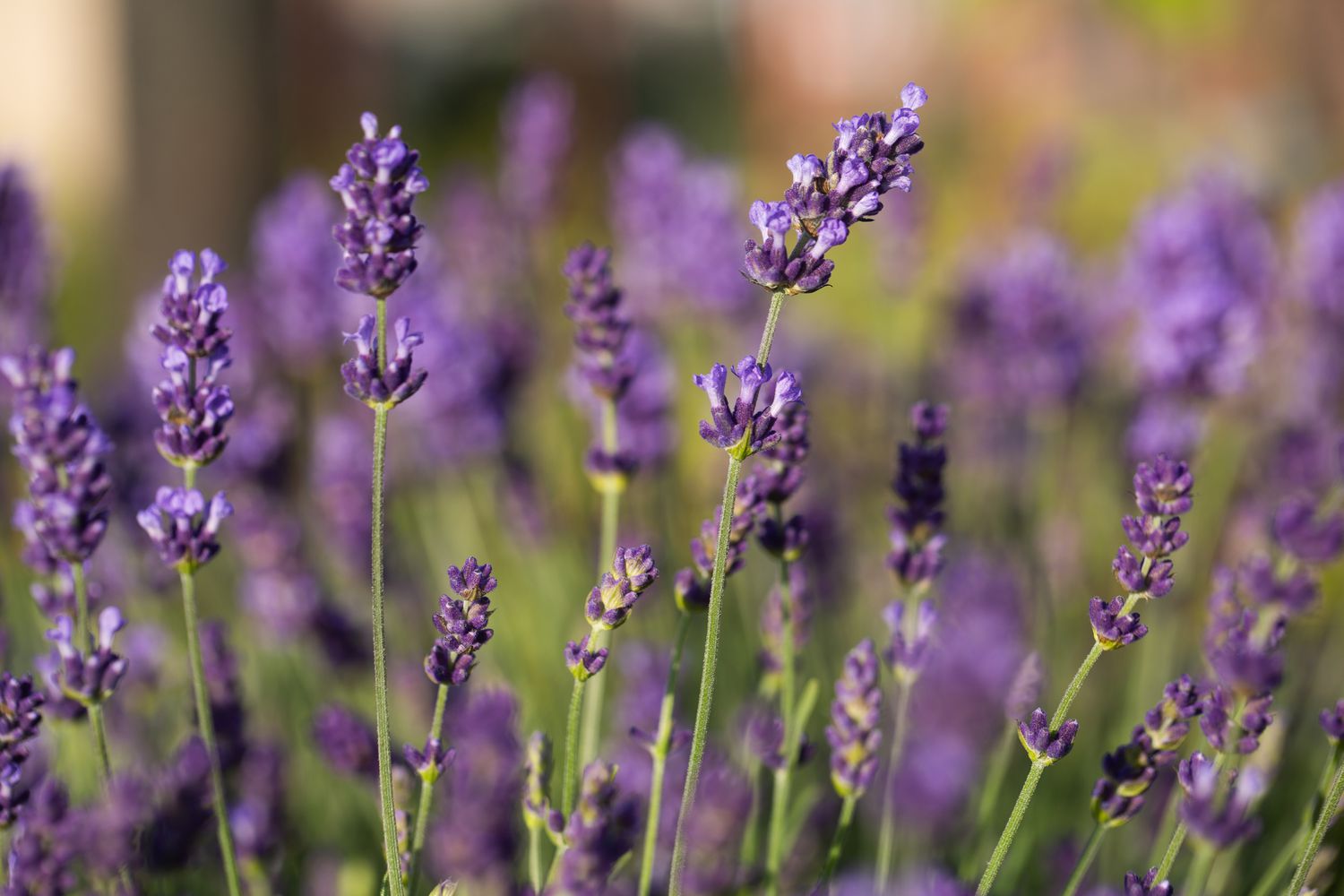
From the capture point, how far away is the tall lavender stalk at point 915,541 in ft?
4.15

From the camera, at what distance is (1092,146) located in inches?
210

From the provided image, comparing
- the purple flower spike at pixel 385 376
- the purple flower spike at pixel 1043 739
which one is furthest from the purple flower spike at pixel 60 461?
the purple flower spike at pixel 1043 739

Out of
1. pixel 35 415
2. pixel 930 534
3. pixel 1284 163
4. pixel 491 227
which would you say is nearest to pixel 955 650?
pixel 930 534

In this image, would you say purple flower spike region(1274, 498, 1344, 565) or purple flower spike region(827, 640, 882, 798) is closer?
purple flower spike region(827, 640, 882, 798)

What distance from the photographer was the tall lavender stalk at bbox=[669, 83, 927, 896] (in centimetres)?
100

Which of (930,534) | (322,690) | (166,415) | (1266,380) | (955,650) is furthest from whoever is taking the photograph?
(1266,380)

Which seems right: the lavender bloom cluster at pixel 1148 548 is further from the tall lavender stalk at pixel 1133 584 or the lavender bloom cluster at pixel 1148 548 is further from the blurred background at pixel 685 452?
the blurred background at pixel 685 452

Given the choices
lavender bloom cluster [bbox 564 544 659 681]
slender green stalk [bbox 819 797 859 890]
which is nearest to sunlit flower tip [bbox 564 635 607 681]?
lavender bloom cluster [bbox 564 544 659 681]

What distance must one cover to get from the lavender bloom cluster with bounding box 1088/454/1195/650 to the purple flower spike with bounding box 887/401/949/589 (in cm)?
22

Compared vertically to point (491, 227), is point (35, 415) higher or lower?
lower

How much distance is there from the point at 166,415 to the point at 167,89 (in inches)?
167

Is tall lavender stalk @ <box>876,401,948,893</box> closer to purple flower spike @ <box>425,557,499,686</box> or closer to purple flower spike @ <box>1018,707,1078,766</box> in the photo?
purple flower spike @ <box>1018,707,1078,766</box>

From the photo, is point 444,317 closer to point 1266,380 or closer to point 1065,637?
point 1065,637

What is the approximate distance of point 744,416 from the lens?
1.02m
